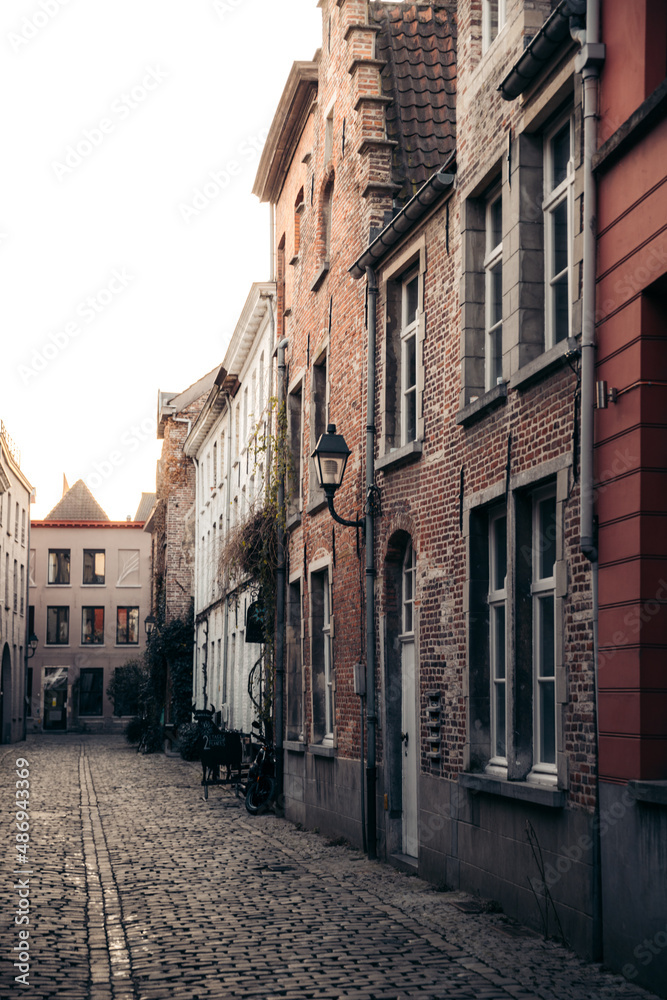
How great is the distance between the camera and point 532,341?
9.23m

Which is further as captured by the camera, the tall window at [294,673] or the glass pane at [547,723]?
the tall window at [294,673]

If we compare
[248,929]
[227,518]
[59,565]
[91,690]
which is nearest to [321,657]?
[248,929]

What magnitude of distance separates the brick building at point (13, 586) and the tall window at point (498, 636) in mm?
30781

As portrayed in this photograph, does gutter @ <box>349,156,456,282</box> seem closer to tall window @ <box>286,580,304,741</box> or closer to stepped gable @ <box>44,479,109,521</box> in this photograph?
tall window @ <box>286,580,304,741</box>

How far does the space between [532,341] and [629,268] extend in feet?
6.21

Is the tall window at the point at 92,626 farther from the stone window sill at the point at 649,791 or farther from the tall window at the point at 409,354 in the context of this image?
the stone window sill at the point at 649,791

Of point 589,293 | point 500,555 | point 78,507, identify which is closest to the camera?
point 589,293

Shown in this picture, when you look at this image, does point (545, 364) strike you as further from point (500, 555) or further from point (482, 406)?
point (500, 555)

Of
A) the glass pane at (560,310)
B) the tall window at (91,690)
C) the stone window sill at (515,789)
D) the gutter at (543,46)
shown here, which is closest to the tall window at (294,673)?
the stone window sill at (515,789)

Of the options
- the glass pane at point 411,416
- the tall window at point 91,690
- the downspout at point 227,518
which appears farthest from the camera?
the tall window at point 91,690

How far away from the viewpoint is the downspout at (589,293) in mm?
7668

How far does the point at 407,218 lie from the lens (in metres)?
12.1

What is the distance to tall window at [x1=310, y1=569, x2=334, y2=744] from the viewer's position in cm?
1612

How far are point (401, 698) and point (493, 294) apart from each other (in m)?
4.57
